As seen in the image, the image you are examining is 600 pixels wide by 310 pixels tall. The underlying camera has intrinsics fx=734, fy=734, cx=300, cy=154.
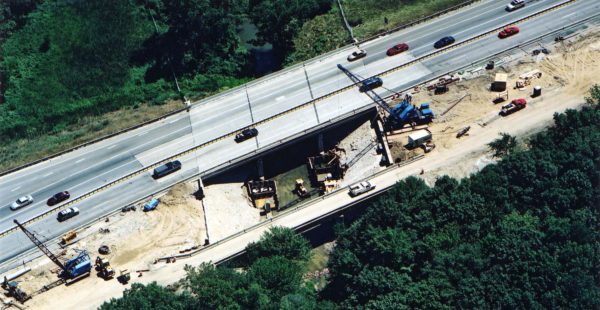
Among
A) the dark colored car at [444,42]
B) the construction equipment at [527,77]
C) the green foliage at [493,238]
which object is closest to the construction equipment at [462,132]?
the green foliage at [493,238]

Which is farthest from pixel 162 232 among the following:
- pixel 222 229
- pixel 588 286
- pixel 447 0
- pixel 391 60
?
pixel 447 0

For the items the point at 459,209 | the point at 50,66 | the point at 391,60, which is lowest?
the point at 459,209

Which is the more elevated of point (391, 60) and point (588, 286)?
point (391, 60)

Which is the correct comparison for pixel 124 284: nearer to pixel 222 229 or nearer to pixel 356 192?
pixel 222 229

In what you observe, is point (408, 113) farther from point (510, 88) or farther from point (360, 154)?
point (510, 88)

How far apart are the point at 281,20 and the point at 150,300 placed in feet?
219

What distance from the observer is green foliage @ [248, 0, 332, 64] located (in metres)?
145

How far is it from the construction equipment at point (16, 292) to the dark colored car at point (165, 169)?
89.4 feet

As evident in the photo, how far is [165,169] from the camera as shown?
121 metres

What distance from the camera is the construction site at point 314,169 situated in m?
109

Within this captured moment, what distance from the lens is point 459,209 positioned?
104 m

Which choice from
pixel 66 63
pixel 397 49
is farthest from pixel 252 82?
pixel 66 63

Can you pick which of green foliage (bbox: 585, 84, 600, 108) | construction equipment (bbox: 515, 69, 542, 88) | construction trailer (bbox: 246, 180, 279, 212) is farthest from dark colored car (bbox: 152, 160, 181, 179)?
green foliage (bbox: 585, 84, 600, 108)

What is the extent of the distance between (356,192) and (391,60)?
1261 inches
